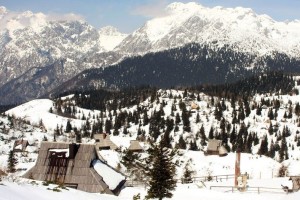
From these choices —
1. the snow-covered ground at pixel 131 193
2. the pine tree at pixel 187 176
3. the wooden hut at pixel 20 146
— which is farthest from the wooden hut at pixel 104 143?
the snow-covered ground at pixel 131 193

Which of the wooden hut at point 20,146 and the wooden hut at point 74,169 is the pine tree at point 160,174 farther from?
the wooden hut at point 20,146

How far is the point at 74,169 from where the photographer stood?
60250mm

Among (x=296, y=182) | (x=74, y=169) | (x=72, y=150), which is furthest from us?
(x=296, y=182)

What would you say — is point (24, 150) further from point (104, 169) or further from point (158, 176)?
point (158, 176)

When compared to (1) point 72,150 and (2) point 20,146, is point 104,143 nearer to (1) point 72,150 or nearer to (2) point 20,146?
(2) point 20,146

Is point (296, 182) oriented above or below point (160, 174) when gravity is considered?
above

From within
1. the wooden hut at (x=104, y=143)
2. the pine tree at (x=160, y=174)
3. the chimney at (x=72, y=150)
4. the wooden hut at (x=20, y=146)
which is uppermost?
the wooden hut at (x=104, y=143)

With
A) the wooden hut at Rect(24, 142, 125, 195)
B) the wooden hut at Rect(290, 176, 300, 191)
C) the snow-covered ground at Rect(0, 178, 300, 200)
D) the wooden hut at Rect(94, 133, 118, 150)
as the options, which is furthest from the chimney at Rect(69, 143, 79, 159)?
the wooden hut at Rect(94, 133, 118, 150)

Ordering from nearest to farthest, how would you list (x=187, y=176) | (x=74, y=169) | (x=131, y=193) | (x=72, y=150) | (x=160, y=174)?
(x=160, y=174)
(x=74, y=169)
(x=72, y=150)
(x=131, y=193)
(x=187, y=176)

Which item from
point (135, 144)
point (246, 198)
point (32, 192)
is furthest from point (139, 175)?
point (32, 192)

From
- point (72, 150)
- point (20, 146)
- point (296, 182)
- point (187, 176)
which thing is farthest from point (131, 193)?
point (20, 146)

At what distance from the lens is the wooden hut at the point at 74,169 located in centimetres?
5866

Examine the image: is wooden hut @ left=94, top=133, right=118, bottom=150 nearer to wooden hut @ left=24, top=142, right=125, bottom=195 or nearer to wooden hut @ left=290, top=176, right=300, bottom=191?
wooden hut @ left=24, top=142, right=125, bottom=195

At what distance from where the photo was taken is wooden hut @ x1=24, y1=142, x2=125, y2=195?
5866 cm
